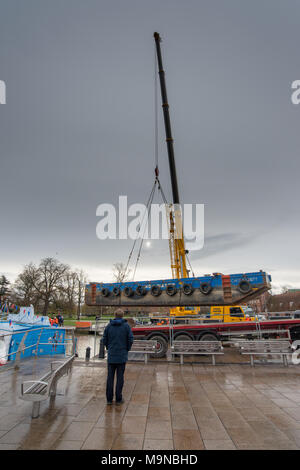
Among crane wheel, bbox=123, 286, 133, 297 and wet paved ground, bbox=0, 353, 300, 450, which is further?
crane wheel, bbox=123, 286, 133, 297

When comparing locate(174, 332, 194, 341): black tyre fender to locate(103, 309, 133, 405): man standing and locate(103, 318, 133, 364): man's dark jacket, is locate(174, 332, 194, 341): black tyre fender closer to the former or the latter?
locate(103, 309, 133, 405): man standing

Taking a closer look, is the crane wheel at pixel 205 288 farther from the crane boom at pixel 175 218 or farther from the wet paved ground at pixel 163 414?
the wet paved ground at pixel 163 414

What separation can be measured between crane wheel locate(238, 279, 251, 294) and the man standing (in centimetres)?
929

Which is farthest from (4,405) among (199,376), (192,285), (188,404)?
(192,285)

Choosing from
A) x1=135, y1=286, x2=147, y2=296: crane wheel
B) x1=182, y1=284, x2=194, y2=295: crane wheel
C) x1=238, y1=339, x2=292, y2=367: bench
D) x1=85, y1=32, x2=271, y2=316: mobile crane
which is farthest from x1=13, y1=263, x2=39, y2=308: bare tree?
x1=238, y1=339, x2=292, y2=367: bench

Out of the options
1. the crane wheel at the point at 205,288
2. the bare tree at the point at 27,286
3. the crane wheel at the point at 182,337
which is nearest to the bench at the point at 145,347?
the crane wheel at the point at 182,337

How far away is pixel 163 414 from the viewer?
4.36m

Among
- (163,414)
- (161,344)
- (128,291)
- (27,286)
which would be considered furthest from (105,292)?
(27,286)

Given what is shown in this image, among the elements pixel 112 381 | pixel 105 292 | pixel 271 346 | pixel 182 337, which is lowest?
pixel 182 337

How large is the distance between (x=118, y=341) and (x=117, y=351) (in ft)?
0.60

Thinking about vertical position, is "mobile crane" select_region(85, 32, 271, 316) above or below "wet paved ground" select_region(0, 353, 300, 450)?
above

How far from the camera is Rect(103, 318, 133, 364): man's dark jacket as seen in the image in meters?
4.76

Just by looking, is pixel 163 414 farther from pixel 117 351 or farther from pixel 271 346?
pixel 271 346

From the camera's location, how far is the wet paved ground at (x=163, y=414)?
11.1 ft
